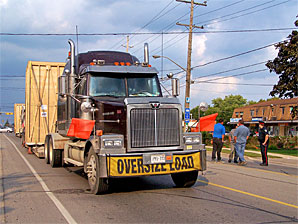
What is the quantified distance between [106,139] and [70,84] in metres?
2.83

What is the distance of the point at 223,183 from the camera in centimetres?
944

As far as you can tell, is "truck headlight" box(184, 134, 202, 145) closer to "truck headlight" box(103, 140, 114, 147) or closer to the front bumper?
the front bumper

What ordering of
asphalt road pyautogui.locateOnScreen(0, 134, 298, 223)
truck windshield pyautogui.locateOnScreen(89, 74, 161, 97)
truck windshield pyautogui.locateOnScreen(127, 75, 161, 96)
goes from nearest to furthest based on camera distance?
asphalt road pyautogui.locateOnScreen(0, 134, 298, 223), truck windshield pyautogui.locateOnScreen(89, 74, 161, 97), truck windshield pyautogui.locateOnScreen(127, 75, 161, 96)

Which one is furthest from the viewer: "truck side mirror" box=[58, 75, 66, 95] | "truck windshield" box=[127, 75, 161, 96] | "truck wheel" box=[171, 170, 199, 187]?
"truck side mirror" box=[58, 75, 66, 95]

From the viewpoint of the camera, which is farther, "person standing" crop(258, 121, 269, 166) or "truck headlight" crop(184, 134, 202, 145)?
"person standing" crop(258, 121, 269, 166)

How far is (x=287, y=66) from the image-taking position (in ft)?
70.4

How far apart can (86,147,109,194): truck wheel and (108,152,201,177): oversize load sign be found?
1.38 feet

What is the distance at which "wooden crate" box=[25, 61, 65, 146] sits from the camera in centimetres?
1603

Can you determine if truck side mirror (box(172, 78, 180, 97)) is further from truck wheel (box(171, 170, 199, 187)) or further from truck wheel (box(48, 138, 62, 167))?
truck wheel (box(48, 138, 62, 167))

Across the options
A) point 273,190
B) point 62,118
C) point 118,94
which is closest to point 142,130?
point 118,94

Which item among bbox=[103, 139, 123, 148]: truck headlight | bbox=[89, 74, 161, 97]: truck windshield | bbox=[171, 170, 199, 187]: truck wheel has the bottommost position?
bbox=[171, 170, 199, 187]: truck wheel

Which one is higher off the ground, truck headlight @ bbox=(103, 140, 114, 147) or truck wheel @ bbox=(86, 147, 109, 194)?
truck headlight @ bbox=(103, 140, 114, 147)

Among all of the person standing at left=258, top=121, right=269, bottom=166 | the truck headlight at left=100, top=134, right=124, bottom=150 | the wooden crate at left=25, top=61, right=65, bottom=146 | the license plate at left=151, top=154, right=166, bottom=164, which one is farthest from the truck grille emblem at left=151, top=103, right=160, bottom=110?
the wooden crate at left=25, top=61, right=65, bottom=146

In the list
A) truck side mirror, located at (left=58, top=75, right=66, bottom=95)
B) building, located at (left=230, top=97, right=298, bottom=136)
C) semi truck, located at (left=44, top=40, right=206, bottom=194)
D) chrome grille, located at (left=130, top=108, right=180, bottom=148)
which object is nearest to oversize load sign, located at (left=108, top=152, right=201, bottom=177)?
semi truck, located at (left=44, top=40, right=206, bottom=194)
